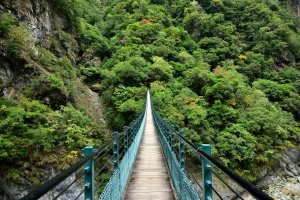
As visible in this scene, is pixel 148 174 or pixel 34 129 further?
pixel 34 129

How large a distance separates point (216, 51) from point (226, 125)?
651 inches

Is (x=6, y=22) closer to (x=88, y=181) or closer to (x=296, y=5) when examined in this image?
(x=88, y=181)

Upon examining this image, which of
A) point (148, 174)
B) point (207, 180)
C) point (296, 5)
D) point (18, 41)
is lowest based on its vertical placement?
point (148, 174)

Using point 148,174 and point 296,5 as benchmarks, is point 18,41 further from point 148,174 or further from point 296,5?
point 296,5

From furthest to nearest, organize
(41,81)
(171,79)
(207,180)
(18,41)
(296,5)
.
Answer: (296,5) < (171,79) < (41,81) < (18,41) < (207,180)

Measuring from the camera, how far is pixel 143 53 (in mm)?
29469

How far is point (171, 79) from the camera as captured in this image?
86.6 ft

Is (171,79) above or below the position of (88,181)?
above

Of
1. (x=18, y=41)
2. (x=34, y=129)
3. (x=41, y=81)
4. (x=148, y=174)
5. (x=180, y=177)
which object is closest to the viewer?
(x=180, y=177)

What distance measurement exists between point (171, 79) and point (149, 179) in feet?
67.4

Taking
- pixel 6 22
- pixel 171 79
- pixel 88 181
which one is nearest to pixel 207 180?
pixel 88 181

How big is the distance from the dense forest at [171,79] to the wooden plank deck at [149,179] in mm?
6924

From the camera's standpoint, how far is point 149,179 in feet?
20.9

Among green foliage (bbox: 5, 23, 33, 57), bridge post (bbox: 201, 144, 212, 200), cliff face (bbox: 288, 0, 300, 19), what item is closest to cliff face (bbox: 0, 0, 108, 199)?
green foliage (bbox: 5, 23, 33, 57)
